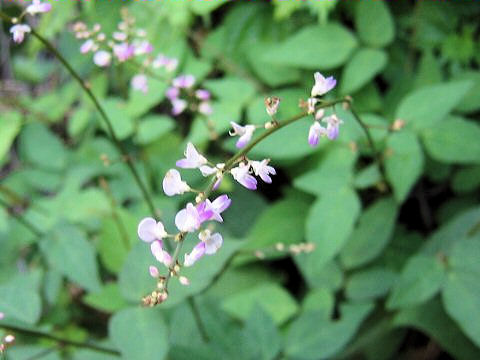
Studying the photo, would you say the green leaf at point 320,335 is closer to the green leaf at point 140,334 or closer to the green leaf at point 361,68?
the green leaf at point 140,334

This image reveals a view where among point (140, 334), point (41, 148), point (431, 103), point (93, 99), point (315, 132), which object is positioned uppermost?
point (41, 148)

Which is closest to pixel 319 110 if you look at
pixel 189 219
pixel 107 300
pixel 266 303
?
pixel 189 219

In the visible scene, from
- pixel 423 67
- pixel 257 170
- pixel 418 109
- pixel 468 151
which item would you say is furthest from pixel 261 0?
pixel 257 170

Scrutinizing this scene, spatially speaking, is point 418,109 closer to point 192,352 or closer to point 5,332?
point 192,352

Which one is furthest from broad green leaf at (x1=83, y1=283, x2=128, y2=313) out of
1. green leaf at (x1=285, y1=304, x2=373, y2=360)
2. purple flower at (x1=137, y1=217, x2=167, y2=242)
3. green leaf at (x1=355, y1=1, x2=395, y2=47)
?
green leaf at (x1=355, y1=1, x2=395, y2=47)

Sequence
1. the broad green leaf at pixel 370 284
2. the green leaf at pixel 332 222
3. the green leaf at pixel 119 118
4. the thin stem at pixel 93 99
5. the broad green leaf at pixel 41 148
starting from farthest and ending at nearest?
the broad green leaf at pixel 41 148
the green leaf at pixel 119 118
the broad green leaf at pixel 370 284
the green leaf at pixel 332 222
the thin stem at pixel 93 99

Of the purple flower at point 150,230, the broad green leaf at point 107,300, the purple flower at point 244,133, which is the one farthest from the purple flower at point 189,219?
the broad green leaf at point 107,300

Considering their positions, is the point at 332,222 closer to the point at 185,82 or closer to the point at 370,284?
the point at 370,284
